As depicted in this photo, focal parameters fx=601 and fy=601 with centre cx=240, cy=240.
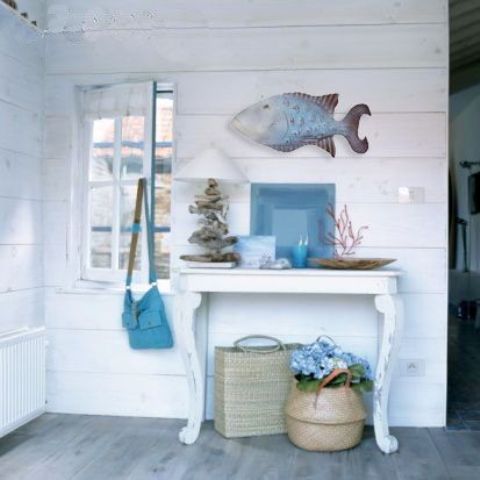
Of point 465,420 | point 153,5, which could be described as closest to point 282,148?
point 153,5

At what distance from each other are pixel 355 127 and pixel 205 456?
1.85 meters

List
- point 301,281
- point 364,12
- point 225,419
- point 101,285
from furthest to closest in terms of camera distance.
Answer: point 101,285
point 364,12
point 225,419
point 301,281

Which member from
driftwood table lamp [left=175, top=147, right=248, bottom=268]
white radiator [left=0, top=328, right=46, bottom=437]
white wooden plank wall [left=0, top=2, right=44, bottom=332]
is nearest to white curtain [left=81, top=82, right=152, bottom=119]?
white wooden plank wall [left=0, top=2, right=44, bottom=332]

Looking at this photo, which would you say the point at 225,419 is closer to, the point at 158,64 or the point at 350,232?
the point at 350,232

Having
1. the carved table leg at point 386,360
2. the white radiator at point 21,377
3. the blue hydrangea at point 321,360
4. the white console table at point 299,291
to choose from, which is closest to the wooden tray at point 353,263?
the white console table at point 299,291

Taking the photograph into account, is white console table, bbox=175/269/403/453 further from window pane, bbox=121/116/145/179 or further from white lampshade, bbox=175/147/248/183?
window pane, bbox=121/116/145/179

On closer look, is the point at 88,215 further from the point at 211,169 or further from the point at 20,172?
the point at 211,169

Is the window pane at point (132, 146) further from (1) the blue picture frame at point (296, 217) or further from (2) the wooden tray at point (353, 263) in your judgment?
(2) the wooden tray at point (353, 263)

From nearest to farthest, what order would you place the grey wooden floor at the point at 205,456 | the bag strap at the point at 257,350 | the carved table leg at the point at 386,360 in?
the grey wooden floor at the point at 205,456 < the carved table leg at the point at 386,360 < the bag strap at the point at 257,350

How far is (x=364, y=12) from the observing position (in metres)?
3.27

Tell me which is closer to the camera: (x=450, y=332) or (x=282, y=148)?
(x=282, y=148)

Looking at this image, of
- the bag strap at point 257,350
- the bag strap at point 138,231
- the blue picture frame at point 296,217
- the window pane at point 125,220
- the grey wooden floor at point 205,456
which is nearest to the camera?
the grey wooden floor at point 205,456

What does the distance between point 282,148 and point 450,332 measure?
4.17 metres

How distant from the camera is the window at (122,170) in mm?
3443
